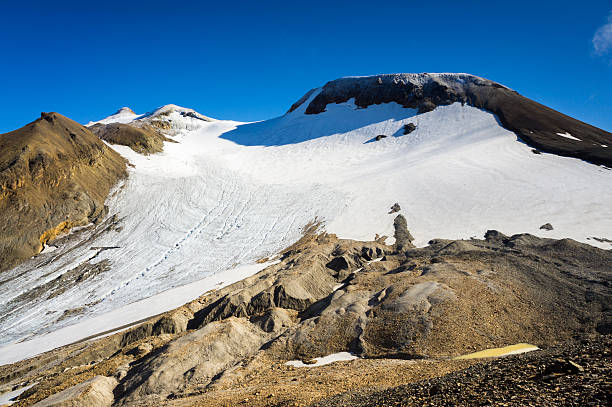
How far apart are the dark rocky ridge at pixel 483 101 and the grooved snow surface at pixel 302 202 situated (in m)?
2.03

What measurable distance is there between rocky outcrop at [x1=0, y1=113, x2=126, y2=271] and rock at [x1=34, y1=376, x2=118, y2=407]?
2575 cm

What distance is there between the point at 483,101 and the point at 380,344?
55364 mm

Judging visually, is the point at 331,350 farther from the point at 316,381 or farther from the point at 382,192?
the point at 382,192

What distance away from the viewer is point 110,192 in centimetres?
4016

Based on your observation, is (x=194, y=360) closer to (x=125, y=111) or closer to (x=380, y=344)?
(x=380, y=344)

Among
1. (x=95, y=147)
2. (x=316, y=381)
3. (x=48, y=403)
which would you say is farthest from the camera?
(x=95, y=147)

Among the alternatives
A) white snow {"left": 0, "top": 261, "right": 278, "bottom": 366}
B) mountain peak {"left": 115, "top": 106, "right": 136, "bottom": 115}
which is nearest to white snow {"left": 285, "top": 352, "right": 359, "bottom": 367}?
white snow {"left": 0, "top": 261, "right": 278, "bottom": 366}

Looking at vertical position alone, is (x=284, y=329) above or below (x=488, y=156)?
below

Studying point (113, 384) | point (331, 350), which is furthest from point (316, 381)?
point (113, 384)

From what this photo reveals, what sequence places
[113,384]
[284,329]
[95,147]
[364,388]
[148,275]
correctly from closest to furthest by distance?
[364,388] < [113,384] < [284,329] < [148,275] < [95,147]

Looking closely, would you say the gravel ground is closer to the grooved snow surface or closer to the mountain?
the mountain

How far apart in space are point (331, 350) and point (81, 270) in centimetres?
2594

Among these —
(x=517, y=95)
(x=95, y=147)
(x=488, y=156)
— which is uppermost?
(x=517, y=95)

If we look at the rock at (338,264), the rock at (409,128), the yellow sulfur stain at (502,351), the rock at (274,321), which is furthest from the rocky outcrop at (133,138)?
the yellow sulfur stain at (502,351)
